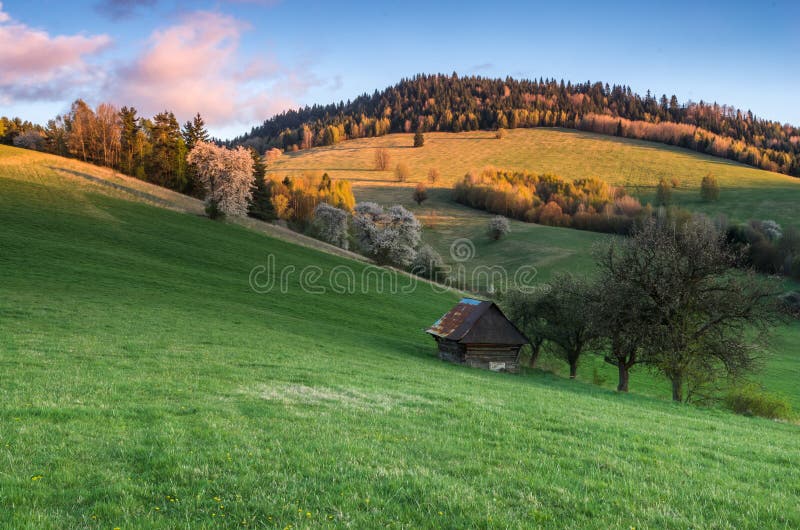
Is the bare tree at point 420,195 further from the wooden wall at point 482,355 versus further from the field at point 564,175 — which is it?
the wooden wall at point 482,355

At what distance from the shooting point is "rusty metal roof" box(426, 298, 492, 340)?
38719 millimetres

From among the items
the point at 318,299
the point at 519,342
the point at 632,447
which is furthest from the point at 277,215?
the point at 632,447

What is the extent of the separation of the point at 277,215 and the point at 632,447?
4123 inches

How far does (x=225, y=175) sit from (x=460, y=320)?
6388cm

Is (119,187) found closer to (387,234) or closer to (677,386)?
(387,234)

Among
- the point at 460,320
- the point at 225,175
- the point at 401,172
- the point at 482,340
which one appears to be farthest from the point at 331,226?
the point at 401,172

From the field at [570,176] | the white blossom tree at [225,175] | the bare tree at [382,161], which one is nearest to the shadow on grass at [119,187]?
the white blossom tree at [225,175]

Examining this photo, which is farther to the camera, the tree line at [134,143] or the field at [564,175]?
the field at [564,175]

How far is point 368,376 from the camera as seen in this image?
840 inches

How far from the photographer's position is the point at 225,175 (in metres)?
88.6

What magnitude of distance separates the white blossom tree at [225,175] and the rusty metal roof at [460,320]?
5666 cm

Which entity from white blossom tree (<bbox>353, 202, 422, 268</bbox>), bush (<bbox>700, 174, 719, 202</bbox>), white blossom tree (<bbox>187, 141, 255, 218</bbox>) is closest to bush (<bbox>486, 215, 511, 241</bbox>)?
white blossom tree (<bbox>353, 202, 422, 268</bbox>)

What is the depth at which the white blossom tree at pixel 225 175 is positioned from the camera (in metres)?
87.6

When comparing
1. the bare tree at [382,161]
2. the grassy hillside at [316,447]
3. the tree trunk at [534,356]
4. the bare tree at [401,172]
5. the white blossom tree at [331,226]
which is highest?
the bare tree at [382,161]
